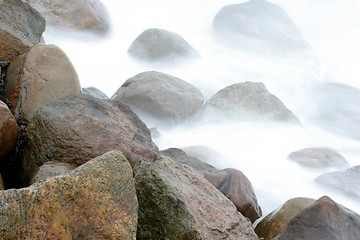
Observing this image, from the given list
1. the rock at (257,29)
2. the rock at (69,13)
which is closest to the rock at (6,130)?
the rock at (69,13)

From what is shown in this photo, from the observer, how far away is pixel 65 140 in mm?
3203

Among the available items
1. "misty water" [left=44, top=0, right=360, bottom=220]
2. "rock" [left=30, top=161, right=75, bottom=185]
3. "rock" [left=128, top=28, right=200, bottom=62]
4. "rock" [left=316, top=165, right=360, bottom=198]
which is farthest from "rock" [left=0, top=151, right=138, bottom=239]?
"rock" [left=128, top=28, right=200, bottom=62]

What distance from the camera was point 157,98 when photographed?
6.68m

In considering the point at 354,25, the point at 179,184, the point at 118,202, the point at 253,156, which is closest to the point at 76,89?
the point at 179,184

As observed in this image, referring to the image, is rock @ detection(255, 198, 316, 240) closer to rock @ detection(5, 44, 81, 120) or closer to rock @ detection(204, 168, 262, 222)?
rock @ detection(204, 168, 262, 222)

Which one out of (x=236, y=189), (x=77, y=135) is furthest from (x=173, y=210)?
(x=236, y=189)

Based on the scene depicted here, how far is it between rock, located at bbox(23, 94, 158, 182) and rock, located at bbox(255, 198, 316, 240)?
3.60 feet

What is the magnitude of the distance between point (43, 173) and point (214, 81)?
673 cm

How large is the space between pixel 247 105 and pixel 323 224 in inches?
173

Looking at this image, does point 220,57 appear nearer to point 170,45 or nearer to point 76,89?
point 170,45

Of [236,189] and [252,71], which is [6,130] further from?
[252,71]

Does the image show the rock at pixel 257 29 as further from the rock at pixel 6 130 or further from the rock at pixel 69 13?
the rock at pixel 6 130

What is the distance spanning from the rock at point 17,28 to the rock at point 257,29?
7989 millimetres

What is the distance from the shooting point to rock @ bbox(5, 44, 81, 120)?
382 cm
